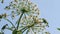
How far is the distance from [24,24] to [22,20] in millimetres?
284

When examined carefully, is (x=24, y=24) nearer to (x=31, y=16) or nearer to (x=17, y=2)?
(x=31, y=16)

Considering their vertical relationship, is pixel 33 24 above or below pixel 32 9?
below

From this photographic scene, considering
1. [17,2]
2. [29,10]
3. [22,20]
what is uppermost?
[17,2]

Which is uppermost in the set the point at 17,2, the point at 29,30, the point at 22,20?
the point at 17,2

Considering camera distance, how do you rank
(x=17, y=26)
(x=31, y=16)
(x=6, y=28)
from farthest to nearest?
(x=31, y=16)
(x=6, y=28)
(x=17, y=26)

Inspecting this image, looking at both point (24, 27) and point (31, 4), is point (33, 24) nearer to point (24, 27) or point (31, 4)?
point (24, 27)

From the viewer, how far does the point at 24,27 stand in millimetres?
5238

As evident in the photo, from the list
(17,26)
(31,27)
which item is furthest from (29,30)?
(17,26)

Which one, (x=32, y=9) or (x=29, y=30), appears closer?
(x=29, y=30)

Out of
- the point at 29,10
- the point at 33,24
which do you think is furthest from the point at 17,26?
the point at 29,10

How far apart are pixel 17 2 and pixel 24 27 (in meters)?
1.38

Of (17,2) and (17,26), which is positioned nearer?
(17,26)

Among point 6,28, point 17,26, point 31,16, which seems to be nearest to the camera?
point 17,26

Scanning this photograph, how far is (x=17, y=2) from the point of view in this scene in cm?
606
